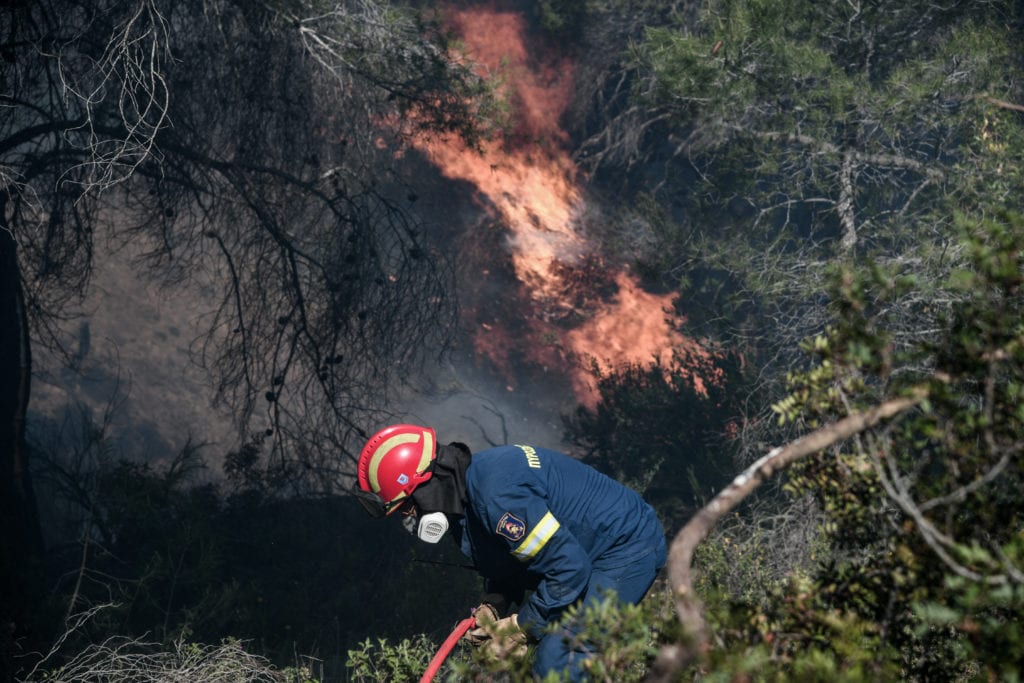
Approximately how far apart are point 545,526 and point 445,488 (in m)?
0.62

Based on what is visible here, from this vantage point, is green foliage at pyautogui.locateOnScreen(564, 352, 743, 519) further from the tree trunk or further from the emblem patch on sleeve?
the tree trunk

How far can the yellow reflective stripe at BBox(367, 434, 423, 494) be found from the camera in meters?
3.79

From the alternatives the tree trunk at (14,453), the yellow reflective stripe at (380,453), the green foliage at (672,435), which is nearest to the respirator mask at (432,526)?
the yellow reflective stripe at (380,453)

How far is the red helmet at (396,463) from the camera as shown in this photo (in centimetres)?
377

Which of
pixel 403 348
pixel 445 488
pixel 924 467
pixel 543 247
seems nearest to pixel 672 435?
pixel 403 348

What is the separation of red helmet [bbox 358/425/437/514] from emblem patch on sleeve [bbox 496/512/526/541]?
22.0 inches

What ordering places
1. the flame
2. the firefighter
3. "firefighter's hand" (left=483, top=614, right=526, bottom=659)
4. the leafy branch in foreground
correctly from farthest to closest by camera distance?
the flame, the firefighter, "firefighter's hand" (left=483, top=614, right=526, bottom=659), the leafy branch in foreground

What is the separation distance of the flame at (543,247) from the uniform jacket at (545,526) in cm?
1014

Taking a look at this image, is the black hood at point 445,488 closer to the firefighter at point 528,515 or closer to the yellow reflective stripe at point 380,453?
the firefighter at point 528,515

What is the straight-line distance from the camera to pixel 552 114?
17172 millimetres

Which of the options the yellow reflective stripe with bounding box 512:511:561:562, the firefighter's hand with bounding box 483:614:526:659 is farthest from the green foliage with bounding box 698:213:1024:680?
the yellow reflective stripe with bounding box 512:511:561:562

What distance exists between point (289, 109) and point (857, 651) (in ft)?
20.6

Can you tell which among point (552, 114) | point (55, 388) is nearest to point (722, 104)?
point (552, 114)

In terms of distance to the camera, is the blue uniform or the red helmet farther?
the red helmet
